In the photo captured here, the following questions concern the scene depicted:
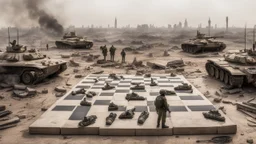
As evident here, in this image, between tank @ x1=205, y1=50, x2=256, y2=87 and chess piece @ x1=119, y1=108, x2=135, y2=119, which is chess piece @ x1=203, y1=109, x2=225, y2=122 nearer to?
chess piece @ x1=119, y1=108, x2=135, y2=119

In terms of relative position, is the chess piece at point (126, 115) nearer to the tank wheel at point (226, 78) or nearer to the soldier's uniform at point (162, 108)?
the soldier's uniform at point (162, 108)

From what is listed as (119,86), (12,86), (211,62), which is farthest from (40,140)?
(211,62)

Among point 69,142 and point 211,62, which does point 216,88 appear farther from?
point 69,142

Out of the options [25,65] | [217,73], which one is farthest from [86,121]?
[217,73]

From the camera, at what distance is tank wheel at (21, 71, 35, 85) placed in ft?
43.3

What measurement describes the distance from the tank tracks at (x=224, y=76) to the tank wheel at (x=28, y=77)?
9.56 meters

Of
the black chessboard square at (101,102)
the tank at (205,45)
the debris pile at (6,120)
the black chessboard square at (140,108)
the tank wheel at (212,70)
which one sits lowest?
the debris pile at (6,120)

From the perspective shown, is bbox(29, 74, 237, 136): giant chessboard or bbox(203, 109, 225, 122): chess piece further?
bbox(203, 109, 225, 122): chess piece

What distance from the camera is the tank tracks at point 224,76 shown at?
1169cm

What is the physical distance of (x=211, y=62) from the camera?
1558 cm

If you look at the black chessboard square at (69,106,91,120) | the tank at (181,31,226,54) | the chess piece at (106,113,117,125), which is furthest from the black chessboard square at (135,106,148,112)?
the tank at (181,31,226,54)

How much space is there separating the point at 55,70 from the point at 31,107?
5302 millimetres

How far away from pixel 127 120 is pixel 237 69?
7.17 m

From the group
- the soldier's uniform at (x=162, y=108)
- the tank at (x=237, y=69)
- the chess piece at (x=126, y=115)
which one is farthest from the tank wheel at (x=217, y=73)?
the soldier's uniform at (x=162, y=108)
